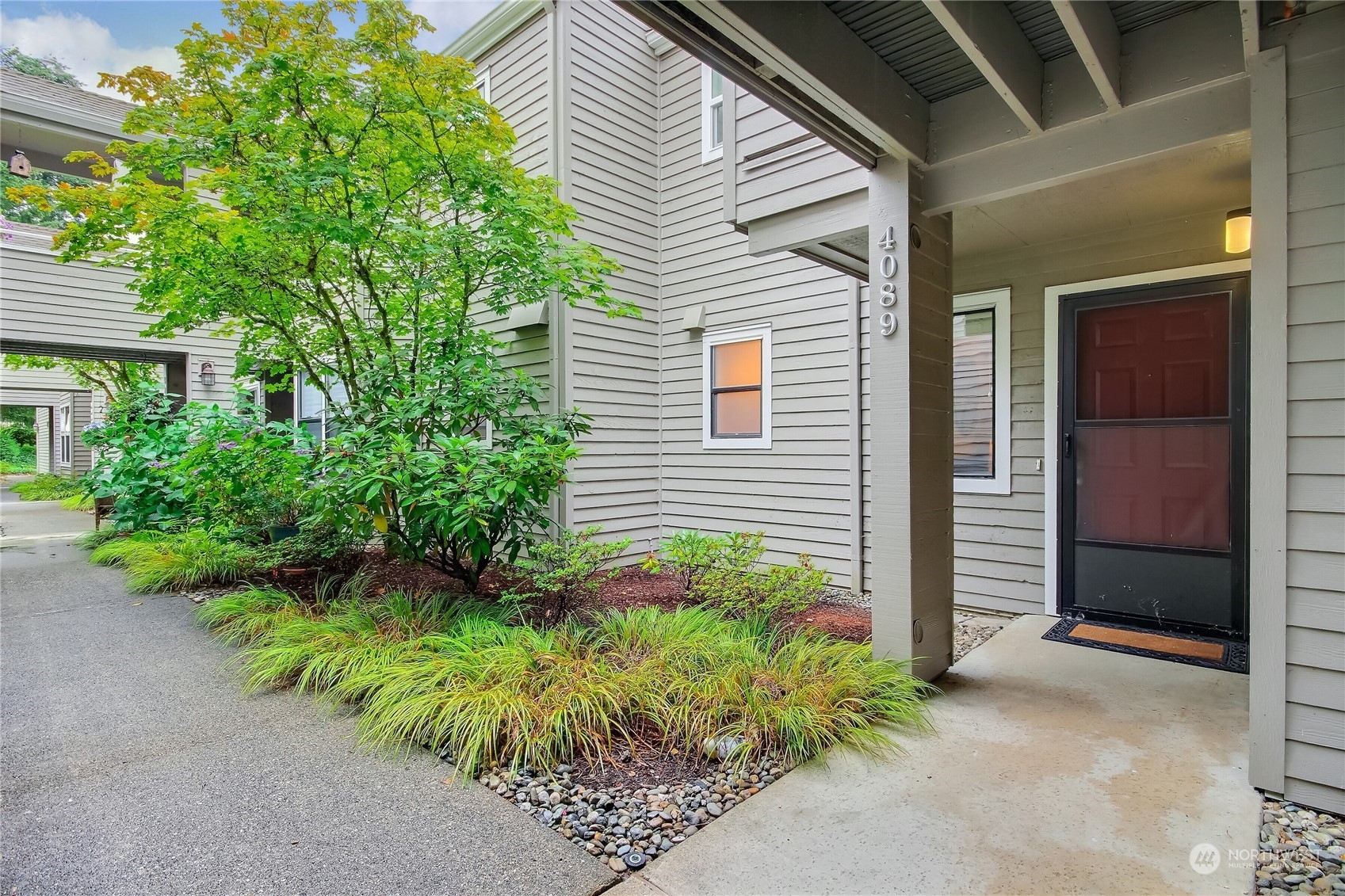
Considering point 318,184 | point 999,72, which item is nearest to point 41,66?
point 318,184

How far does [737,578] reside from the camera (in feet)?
14.3

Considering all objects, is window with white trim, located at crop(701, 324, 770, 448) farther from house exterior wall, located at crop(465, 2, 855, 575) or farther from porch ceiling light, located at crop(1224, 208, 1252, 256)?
porch ceiling light, located at crop(1224, 208, 1252, 256)

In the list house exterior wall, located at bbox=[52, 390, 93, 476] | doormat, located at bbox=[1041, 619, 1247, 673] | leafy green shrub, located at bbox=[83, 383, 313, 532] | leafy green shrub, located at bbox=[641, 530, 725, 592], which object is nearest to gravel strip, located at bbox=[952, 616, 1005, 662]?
doormat, located at bbox=[1041, 619, 1247, 673]

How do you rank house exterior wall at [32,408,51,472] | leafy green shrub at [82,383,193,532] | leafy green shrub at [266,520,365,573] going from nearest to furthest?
1. leafy green shrub at [266,520,365,573]
2. leafy green shrub at [82,383,193,532]
3. house exterior wall at [32,408,51,472]

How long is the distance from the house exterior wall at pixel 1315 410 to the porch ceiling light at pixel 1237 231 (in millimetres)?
1655

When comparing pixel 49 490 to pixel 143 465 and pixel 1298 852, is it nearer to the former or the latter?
pixel 143 465

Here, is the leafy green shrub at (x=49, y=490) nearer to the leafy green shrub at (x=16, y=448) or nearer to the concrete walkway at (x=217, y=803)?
the leafy green shrub at (x=16, y=448)

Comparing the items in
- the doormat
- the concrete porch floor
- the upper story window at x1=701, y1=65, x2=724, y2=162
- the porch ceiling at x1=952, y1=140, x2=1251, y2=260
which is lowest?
the concrete porch floor

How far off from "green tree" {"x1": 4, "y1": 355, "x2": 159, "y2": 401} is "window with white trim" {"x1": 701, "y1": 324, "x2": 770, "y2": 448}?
8.71 metres

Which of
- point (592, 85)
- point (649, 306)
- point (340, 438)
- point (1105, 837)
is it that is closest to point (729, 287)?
point (649, 306)

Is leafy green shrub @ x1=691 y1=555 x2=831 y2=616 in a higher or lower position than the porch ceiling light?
lower

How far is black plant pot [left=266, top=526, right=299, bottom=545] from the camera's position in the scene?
5.85 m

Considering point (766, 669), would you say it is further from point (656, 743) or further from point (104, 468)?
point (104, 468)

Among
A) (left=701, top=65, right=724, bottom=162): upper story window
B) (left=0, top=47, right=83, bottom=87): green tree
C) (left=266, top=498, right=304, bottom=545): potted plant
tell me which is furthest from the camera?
(left=0, top=47, right=83, bottom=87): green tree
